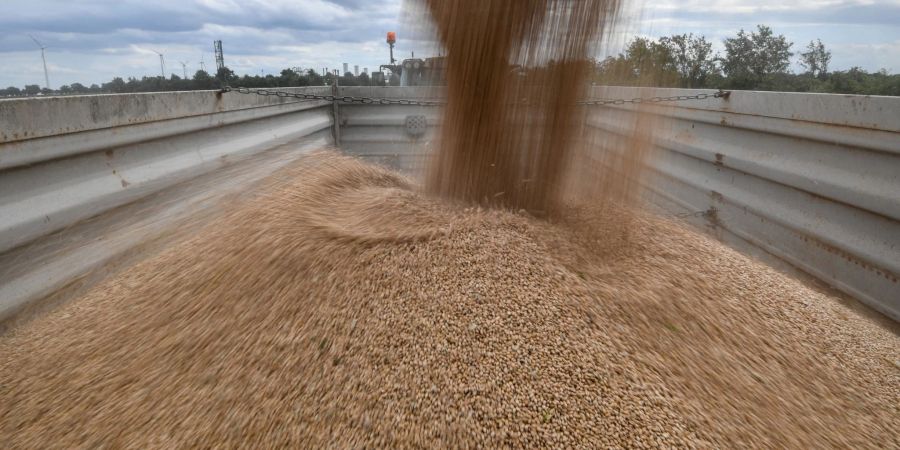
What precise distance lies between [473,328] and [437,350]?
115mm

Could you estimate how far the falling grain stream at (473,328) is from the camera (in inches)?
43.7

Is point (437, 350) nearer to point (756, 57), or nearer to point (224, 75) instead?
point (224, 75)

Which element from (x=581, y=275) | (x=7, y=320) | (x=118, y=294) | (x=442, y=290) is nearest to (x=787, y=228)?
(x=581, y=275)

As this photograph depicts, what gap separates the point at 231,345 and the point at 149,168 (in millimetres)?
1185

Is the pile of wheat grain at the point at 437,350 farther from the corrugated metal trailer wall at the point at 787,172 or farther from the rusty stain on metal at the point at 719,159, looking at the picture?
the rusty stain on metal at the point at 719,159

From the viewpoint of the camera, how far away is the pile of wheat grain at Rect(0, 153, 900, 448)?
110cm

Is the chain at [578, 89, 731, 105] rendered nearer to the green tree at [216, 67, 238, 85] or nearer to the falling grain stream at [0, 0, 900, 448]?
the falling grain stream at [0, 0, 900, 448]

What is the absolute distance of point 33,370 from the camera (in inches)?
54.2

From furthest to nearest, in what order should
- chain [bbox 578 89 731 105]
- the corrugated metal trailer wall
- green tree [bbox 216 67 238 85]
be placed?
green tree [bbox 216 67 238 85] < chain [bbox 578 89 731 105] < the corrugated metal trailer wall

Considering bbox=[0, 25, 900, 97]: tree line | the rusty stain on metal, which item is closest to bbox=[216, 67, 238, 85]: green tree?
bbox=[0, 25, 900, 97]: tree line

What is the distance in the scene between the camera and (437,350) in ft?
4.01

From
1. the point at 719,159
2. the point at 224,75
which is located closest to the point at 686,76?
the point at 719,159

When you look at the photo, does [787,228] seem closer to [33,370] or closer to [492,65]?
[492,65]

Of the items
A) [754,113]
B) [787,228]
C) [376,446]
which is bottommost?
[376,446]
